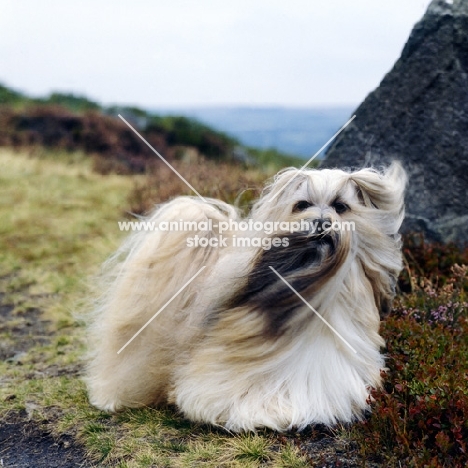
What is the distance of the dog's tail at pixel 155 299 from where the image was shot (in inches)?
141

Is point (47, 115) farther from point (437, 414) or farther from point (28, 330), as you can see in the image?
point (437, 414)

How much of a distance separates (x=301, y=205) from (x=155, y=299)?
0.94 meters

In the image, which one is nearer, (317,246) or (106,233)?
(317,246)

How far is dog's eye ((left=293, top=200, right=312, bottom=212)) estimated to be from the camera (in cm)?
319

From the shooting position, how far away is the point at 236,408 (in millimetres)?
3283

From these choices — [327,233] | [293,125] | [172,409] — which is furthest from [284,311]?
[293,125]

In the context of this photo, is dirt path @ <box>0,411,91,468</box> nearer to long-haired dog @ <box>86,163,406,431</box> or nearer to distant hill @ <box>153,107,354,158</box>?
long-haired dog @ <box>86,163,406,431</box>

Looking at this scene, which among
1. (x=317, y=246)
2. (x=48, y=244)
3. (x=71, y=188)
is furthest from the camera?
(x=71, y=188)

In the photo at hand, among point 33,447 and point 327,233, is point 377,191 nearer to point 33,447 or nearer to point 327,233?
point 327,233

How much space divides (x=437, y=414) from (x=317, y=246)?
3.09 ft

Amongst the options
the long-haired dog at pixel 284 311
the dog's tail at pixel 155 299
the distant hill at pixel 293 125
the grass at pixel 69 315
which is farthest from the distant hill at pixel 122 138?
the long-haired dog at pixel 284 311

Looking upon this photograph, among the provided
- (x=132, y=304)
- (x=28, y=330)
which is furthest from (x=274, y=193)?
(x=28, y=330)

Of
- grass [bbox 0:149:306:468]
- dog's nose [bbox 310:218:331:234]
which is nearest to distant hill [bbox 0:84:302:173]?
grass [bbox 0:149:306:468]

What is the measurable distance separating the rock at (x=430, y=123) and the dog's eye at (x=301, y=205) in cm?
225
